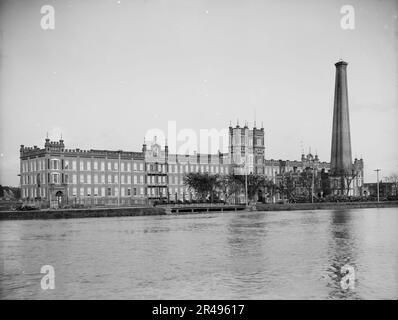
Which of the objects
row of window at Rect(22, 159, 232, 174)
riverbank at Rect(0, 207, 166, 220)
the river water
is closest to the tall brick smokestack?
row of window at Rect(22, 159, 232, 174)

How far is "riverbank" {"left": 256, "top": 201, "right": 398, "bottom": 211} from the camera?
95.6 metres

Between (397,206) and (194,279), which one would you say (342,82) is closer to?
(397,206)

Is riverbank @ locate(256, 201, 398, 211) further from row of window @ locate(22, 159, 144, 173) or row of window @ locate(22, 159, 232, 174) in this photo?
row of window @ locate(22, 159, 144, 173)

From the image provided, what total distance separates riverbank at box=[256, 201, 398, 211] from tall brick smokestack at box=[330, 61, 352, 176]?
1219 centimetres

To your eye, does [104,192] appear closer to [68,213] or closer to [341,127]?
[68,213]

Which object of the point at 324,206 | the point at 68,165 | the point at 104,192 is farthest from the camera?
the point at 324,206

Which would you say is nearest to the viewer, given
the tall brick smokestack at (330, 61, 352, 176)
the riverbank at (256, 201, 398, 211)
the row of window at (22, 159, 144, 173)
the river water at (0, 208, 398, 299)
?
the river water at (0, 208, 398, 299)

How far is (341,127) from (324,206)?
71.1 ft

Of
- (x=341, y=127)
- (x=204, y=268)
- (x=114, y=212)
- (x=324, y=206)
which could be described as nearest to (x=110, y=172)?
(x=114, y=212)

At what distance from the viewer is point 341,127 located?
11588 cm

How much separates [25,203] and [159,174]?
25.9m

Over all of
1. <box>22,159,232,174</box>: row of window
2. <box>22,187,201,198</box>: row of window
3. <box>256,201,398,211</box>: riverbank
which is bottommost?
<box>256,201,398,211</box>: riverbank
